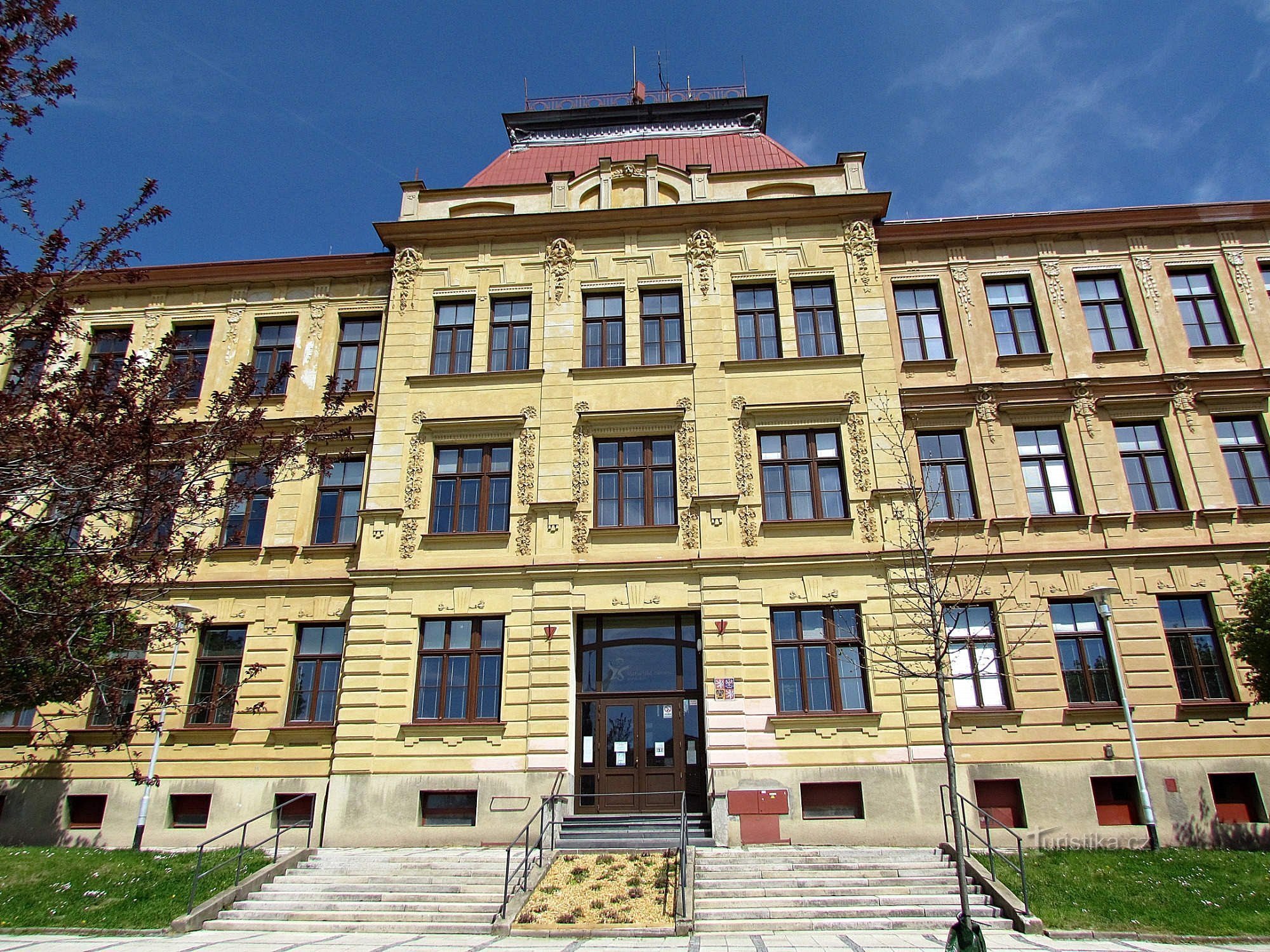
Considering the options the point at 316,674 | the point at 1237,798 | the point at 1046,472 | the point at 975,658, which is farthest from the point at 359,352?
the point at 1237,798

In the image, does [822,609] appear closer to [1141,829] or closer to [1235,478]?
[1141,829]

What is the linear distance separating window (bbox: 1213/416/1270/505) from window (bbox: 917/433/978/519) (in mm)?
6346

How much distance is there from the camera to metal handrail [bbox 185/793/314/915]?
44.1ft

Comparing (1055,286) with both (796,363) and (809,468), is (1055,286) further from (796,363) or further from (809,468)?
(809,468)

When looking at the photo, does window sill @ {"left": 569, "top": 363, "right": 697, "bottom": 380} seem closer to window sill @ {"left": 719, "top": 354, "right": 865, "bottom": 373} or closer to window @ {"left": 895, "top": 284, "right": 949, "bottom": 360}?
window sill @ {"left": 719, "top": 354, "right": 865, "bottom": 373}

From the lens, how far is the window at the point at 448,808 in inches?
676

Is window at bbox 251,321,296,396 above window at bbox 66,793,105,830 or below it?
above

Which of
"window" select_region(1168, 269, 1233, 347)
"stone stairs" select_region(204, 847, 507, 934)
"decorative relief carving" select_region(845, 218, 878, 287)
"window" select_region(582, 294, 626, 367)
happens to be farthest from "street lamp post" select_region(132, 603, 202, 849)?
"window" select_region(1168, 269, 1233, 347)

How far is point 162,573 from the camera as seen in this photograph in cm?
959

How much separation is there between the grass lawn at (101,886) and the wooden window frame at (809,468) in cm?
1341

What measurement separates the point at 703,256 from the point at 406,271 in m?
8.35

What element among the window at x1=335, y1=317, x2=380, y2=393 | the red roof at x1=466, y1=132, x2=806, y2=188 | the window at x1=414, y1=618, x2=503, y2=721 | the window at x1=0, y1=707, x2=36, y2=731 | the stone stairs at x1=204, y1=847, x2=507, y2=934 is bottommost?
the stone stairs at x1=204, y1=847, x2=507, y2=934

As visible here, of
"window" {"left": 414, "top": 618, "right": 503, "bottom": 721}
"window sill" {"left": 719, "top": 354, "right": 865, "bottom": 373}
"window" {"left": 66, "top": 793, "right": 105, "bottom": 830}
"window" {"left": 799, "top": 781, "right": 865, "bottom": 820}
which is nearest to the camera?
"window" {"left": 799, "top": 781, "right": 865, "bottom": 820}

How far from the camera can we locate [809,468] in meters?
19.5
